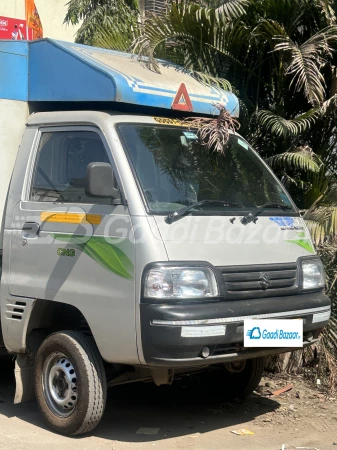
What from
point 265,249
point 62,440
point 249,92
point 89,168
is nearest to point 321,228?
point 265,249

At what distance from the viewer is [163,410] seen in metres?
6.15

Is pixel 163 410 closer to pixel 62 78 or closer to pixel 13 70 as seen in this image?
pixel 62 78

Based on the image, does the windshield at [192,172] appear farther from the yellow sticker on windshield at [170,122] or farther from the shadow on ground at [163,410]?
the shadow on ground at [163,410]

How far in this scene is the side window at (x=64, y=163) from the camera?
5332mm

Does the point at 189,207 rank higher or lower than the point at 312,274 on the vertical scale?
A: higher

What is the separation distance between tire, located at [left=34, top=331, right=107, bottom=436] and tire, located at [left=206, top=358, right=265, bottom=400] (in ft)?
4.44

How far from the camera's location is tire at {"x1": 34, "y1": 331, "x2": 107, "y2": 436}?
5.08 meters

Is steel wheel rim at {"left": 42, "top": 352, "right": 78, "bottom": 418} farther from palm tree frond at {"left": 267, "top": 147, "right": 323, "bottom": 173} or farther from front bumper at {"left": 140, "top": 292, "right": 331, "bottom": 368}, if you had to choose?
palm tree frond at {"left": 267, "top": 147, "right": 323, "bottom": 173}

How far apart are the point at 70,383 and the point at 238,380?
1.77 m

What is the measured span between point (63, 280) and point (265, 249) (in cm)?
150

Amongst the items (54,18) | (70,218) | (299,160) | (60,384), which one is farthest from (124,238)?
(54,18)

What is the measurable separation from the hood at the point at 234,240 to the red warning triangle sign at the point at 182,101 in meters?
1.09

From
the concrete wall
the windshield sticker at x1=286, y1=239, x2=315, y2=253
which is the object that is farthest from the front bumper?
the concrete wall

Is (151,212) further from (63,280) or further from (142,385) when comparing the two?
(142,385)
